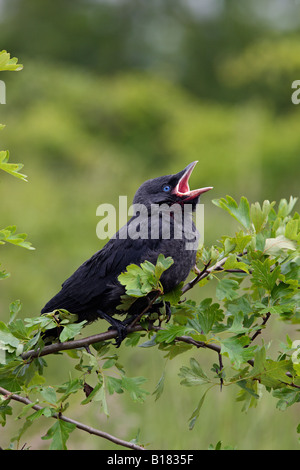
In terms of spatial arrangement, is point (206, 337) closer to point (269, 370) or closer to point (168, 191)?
point (269, 370)

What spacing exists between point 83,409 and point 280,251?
104cm

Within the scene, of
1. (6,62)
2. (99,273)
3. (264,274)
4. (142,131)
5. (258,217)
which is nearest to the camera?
(6,62)

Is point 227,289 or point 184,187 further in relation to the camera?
point 184,187

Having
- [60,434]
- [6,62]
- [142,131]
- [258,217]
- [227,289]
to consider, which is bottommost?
[60,434]

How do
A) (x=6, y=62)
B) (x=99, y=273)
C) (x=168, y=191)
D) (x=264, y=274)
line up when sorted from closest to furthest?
(x=6, y=62) < (x=264, y=274) < (x=99, y=273) < (x=168, y=191)

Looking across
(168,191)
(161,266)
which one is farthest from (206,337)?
(168,191)

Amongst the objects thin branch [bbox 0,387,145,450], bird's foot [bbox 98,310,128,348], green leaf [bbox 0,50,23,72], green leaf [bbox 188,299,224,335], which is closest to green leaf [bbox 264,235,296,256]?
green leaf [bbox 188,299,224,335]

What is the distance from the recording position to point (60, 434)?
104 cm

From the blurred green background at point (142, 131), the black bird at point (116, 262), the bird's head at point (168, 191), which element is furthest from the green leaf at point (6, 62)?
the blurred green background at point (142, 131)

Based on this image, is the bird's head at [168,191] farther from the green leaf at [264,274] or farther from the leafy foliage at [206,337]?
the green leaf at [264,274]

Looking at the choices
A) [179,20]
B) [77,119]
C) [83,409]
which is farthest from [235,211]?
[179,20]

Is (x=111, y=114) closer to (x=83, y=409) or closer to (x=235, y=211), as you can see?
(x=83, y=409)

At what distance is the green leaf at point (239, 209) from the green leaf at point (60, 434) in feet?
1.63

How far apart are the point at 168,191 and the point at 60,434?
0.78 meters
